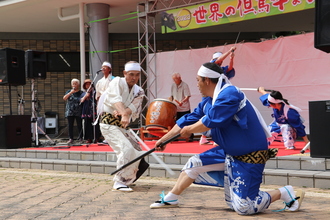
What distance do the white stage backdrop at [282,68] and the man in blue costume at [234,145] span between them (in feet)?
15.6

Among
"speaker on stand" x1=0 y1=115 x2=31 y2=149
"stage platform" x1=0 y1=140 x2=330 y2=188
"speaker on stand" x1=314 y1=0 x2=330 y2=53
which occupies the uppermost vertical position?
"speaker on stand" x1=314 y1=0 x2=330 y2=53

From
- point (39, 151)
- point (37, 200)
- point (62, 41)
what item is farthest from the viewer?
point (62, 41)

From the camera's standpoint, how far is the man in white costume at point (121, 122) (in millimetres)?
5570

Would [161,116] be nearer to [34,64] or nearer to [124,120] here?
[34,64]

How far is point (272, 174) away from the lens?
226 inches

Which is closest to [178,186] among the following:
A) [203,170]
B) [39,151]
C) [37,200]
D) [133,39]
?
[203,170]

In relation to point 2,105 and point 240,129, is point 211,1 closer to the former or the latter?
point 240,129

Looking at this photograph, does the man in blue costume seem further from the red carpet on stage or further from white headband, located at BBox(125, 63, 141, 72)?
the red carpet on stage

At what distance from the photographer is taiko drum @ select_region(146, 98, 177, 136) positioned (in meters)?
9.55

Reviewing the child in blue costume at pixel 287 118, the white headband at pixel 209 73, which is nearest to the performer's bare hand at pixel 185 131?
the white headband at pixel 209 73

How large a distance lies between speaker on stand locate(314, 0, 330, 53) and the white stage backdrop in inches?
177

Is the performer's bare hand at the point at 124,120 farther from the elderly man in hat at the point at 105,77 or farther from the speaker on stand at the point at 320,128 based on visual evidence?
the elderly man in hat at the point at 105,77

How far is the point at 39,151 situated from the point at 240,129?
5862mm

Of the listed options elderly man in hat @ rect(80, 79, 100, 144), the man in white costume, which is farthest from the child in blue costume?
elderly man in hat @ rect(80, 79, 100, 144)
